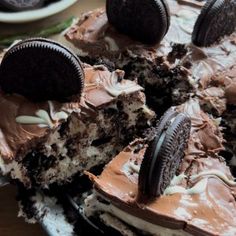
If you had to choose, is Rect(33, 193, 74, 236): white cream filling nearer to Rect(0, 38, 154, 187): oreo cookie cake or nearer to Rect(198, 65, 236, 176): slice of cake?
Rect(0, 38, 154, 187): oreo cookie cake

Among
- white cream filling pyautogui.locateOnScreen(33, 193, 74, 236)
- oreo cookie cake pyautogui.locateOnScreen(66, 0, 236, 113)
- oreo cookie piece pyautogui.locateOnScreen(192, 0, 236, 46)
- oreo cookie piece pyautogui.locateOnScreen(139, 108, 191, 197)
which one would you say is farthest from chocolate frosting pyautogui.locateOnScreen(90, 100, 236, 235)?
oreo cookie piece pyautogui.locateOnScreen(192, 0, 236, 46)

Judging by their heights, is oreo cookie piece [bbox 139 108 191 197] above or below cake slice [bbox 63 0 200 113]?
above

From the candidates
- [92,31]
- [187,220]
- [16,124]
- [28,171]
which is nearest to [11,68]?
[16,124]

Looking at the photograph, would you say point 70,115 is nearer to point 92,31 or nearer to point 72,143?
point 72,143

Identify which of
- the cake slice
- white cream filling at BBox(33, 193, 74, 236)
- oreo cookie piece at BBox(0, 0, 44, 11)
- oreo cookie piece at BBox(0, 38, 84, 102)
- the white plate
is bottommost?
white cream filling at BBox(33, 193, 74, 236)

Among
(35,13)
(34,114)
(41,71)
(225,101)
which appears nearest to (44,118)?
(34,114)

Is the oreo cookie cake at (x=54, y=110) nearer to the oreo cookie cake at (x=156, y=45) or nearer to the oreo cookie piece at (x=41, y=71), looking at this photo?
the oreo cookie piece at (x=41, y=71)

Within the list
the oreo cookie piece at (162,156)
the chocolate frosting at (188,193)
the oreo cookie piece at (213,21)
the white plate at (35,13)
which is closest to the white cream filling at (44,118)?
the chocolate frosting at (188,193)
